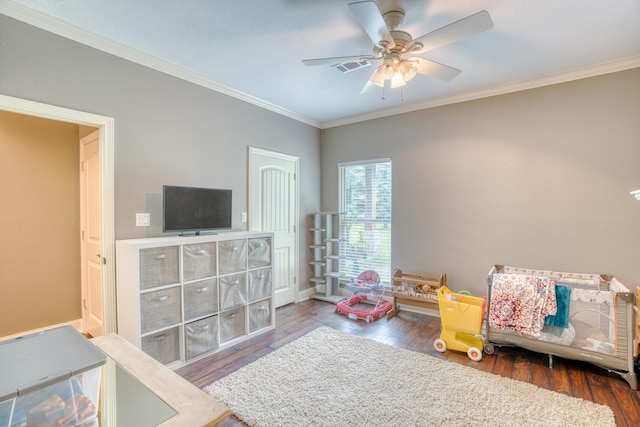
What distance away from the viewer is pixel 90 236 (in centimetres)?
307

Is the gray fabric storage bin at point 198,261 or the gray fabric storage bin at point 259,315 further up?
the gray fabric storage bin at point 198,261

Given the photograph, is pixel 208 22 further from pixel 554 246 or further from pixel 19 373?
pixel 554 246

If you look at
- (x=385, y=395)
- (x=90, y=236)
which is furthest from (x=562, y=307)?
(x=90, y=236)

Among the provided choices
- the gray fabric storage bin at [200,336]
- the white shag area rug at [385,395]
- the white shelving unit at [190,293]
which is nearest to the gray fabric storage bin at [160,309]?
the white shelving unit at [190,293]

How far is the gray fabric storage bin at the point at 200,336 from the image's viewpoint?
2604mm

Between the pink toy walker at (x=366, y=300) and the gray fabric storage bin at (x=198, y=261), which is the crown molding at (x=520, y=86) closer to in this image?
the pink toy walker at (x=366, y=300)

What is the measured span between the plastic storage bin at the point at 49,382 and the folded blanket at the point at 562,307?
3.09m

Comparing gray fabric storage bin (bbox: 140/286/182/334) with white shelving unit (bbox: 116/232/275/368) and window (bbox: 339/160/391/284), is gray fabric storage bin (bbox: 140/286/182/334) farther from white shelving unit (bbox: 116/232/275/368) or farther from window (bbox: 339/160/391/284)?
window (bbox: 339/160/391/284)

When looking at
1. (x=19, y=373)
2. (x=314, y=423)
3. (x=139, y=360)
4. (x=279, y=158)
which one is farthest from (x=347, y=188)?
(x=19, y=373)

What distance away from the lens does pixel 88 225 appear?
3109 mm

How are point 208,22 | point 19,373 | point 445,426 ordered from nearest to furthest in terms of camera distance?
point 19,373 → point 445,426 → point 208,22

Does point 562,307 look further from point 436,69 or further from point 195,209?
point 195,209

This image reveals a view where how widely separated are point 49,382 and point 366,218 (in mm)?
3934

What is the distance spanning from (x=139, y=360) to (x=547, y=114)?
4.05 meters
